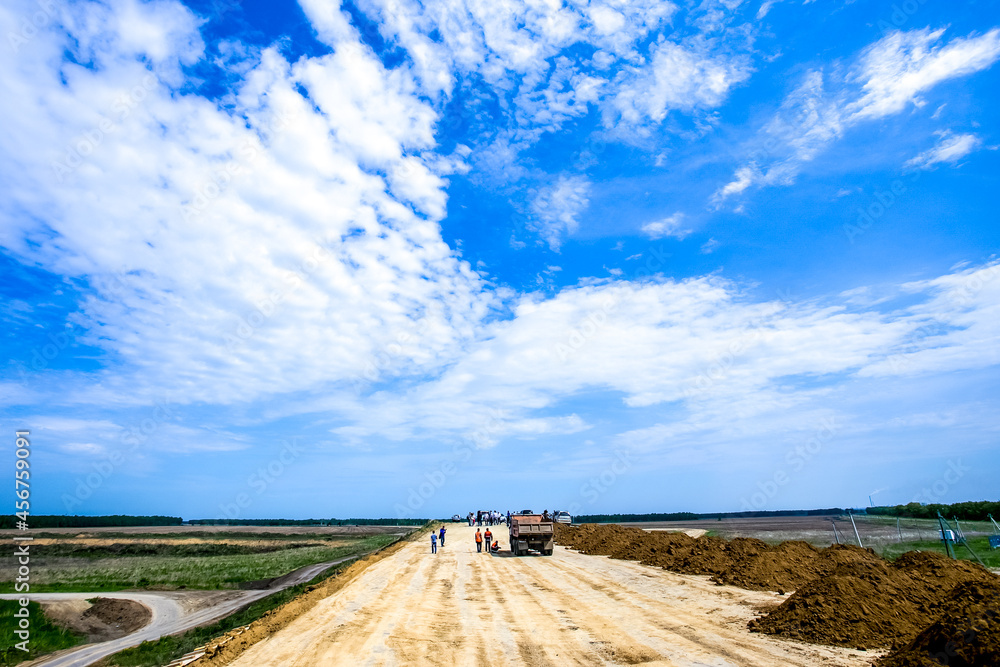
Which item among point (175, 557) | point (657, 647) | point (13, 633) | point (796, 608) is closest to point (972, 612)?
point (796, 608)

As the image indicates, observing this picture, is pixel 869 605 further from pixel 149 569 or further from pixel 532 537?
pixel 149 569

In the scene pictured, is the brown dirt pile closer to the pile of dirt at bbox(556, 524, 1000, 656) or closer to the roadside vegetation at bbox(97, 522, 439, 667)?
the pile of dirt at bbox(556, 524, 1000, 656)

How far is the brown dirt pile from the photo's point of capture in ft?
66.2

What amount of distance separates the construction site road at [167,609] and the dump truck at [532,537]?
1689 centimetres

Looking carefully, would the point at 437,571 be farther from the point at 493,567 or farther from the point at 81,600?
the point at 81,600

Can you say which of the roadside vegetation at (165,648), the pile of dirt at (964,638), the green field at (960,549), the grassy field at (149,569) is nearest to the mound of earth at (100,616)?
the roadside vegetation at (165,648)

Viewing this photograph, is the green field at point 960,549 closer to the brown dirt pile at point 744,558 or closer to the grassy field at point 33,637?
the brown dirt pile at point 744,558

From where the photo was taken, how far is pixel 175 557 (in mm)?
67125

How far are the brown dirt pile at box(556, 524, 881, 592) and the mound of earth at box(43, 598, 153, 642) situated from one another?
93.3ft

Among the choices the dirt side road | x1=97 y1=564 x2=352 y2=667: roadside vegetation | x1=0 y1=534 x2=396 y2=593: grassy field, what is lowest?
x1=97 y1=564 x2=352 y2=667: roadside vegetation

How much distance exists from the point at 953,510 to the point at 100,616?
2629 inches

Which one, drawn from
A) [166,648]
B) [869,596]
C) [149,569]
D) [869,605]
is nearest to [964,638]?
[869,605]

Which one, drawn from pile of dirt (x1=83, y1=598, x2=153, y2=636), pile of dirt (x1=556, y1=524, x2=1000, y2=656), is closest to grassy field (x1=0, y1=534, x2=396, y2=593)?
pile of dirt (x1=83, y1=598, x2=153, y2=636)

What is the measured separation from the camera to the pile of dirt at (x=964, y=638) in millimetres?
8156
